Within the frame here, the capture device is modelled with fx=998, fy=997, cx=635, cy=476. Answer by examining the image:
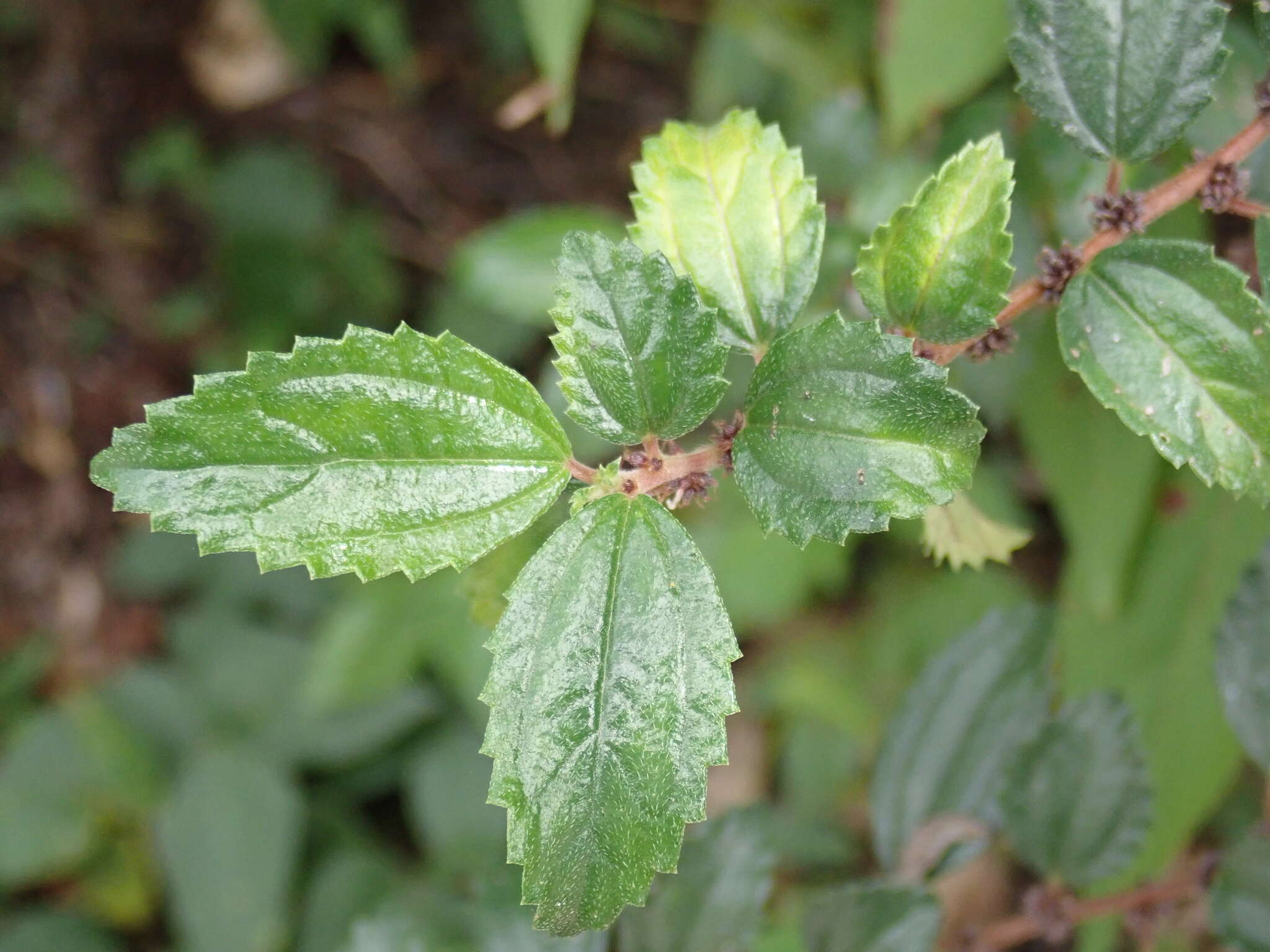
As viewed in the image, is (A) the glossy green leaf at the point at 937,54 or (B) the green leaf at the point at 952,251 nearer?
(B) the green leaf at the point at 952,251

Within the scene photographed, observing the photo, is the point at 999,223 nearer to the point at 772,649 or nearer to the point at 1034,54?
the point at 1034,54

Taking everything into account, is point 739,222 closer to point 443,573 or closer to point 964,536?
point 964,536

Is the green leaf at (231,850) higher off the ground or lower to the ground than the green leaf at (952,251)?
higher

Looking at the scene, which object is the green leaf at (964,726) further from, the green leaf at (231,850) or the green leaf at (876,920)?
the green leaf at (231,850)

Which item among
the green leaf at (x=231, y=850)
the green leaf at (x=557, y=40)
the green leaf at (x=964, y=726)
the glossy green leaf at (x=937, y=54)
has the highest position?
the green leaf at (x=557, y=40)

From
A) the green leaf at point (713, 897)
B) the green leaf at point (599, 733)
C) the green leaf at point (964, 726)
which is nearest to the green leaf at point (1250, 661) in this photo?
the green leaf at point (964, 726)

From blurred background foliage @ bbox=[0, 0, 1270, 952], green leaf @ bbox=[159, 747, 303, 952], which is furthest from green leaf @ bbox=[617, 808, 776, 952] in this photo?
green leaf @ bbox=[159, 747, 303, 952]

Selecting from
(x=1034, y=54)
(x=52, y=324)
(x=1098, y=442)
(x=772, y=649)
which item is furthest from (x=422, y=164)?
(x=1034, y=54)
